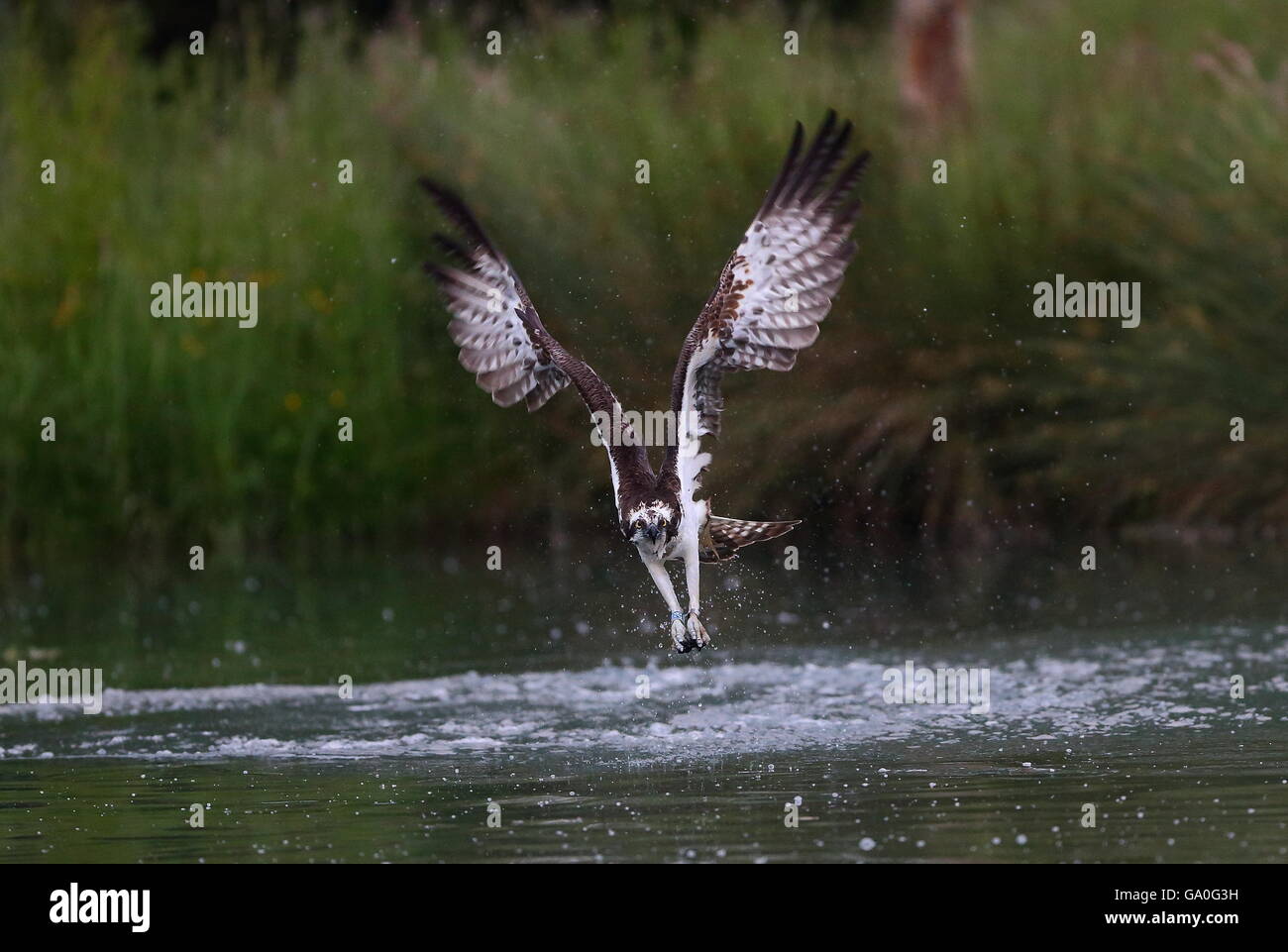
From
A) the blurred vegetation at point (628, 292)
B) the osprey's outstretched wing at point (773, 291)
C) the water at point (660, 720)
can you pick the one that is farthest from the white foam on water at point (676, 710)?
the blurred vegetation at point (628, 292)

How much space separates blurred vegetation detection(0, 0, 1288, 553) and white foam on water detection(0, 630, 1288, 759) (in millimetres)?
4924

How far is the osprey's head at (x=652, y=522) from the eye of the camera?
999 centimetres

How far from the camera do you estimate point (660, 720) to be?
34.6 feet

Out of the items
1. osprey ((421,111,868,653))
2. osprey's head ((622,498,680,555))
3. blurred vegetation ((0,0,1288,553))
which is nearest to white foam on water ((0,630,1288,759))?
osprey ((421,111,868,653))

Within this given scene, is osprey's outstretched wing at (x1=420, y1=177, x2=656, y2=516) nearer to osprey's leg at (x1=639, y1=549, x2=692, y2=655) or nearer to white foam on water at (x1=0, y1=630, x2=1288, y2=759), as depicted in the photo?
osprey's leg at (x1=639, y1=549, x2=692, y2=655)

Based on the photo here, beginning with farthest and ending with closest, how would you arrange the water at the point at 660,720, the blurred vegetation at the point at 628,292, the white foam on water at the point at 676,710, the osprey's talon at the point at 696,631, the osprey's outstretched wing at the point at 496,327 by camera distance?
the blurred vegetation at the point at 628,292, the osprey's outstretched wing at the point at 496,327, the osprey's talon at the point at 696,631, the white foam on water at the point at 676,710, the water at the point at 660,720

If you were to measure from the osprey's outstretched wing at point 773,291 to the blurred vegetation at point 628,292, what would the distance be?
271 inches

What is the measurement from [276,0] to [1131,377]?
14840mm

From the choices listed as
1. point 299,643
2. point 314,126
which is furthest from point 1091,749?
point 314,126

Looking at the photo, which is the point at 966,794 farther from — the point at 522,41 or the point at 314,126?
the point at 522,41

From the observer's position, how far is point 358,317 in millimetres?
18812

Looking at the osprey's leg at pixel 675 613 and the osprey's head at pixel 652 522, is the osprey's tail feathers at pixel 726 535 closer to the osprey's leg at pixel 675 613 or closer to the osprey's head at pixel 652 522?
the osprey's leg at pixel 675 613

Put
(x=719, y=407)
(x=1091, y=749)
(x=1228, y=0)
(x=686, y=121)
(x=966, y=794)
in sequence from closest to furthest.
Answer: (x=966, y=794)
(x=1091, y=749)
(x=719, y=407)
(x=686, y=121)
(x=1228, y=0)

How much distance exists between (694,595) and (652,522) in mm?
574
